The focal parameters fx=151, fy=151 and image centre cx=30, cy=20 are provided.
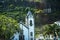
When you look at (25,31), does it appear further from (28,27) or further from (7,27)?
(7,27)

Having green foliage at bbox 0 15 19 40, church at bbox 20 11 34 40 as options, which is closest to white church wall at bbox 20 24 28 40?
church at bbox 20 11 34 40

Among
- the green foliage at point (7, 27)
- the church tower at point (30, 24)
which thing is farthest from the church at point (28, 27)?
the green foliage at point (7, 27)

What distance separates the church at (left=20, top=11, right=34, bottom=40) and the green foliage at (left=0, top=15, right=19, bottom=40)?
0.16 m

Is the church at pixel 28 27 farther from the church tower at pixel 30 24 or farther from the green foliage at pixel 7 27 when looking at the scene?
the green foliage at pixel 7 27

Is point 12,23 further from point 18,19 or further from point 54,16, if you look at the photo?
point 54,16

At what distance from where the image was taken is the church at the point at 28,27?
3.35 metres

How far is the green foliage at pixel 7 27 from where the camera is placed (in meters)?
3.30

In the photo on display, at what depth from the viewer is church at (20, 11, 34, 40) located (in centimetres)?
335

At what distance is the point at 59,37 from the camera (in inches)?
132

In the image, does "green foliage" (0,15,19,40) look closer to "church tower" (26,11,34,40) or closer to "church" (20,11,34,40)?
"church" (20,11,34,40)

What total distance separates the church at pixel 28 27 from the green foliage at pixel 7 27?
157 mm

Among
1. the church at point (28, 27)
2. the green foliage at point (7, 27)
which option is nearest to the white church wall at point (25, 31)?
the church at point (28, 27)

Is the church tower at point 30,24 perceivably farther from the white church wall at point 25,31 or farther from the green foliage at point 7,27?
the green foliage at point 7,27

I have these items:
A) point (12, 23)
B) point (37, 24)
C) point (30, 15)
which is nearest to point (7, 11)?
point (12, 23)
